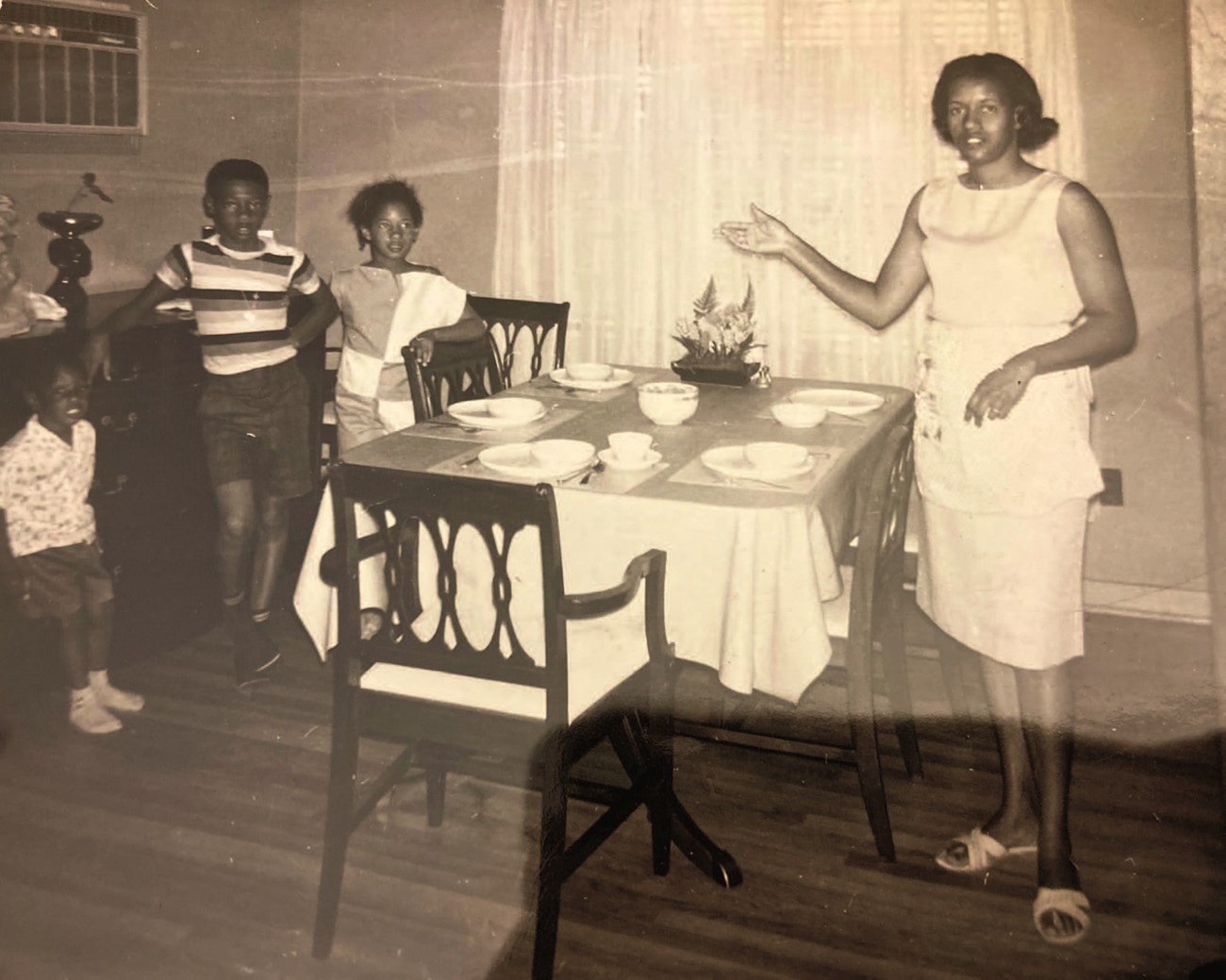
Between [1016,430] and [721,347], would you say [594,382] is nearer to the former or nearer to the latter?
[721,347]

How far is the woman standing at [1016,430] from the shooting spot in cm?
193

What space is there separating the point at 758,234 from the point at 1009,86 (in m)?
0.89

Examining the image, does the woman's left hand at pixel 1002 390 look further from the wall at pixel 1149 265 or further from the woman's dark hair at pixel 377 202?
the woman's dark hair at pixel 377 202

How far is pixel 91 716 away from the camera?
2512mm

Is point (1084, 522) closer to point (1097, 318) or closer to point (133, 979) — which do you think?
point (1097, 318)

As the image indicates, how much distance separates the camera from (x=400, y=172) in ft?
11.1

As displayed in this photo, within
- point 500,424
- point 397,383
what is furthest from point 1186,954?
point 397,383

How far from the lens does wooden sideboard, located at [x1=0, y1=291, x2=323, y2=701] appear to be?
2.54m

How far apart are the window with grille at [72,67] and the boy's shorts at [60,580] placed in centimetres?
94

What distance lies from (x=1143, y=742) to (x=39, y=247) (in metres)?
2.67

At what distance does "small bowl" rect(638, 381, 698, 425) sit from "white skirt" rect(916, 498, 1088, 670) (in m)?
0.62

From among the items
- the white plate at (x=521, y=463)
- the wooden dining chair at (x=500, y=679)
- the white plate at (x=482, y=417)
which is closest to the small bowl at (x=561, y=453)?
the white plate at (x=521, y=463)

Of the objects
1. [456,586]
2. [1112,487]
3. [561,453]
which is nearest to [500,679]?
[456,586]

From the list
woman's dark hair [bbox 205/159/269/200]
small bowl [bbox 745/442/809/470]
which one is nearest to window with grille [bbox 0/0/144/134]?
woman's dark hair [bbox 205/159/269/200]
